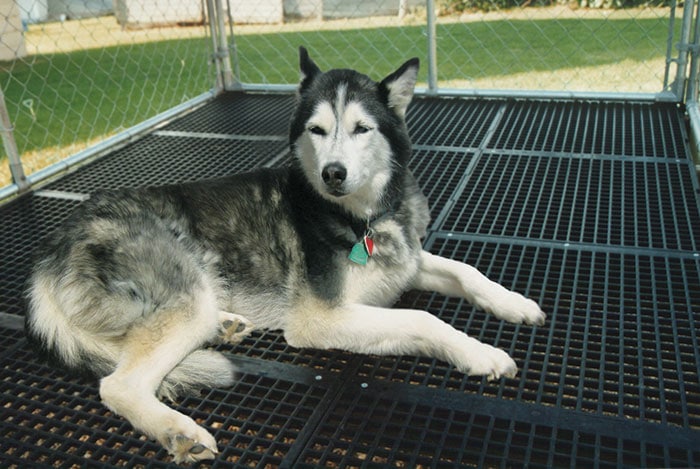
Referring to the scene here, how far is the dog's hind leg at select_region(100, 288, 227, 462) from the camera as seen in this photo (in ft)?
5.73

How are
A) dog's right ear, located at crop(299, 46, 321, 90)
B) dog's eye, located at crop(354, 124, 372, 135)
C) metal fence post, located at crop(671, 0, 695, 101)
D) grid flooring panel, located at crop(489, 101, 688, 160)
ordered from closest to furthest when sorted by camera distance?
dog's eye, located at crop(354, 124, 372, 135) → dog's right ear, located at crop(299, 46, 321, 90) → grid flooring panel, located at crop(489, 101, 688, 160) → metal fence post, located at crop(671, 0, 695, 101)

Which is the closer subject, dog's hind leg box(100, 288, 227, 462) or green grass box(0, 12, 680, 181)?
dog's hind leg box(100, 288, 227, 462)

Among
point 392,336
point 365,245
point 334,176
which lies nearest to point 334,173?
point 334,176

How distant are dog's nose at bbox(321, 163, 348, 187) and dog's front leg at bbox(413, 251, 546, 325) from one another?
0.56 metres

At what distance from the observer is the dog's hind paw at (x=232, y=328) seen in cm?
224

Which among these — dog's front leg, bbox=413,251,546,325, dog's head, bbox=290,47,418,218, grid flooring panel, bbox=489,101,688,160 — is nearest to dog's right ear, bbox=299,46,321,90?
dog's head, bbox=290,47,418,218

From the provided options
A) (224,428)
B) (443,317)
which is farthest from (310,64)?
(224,428)

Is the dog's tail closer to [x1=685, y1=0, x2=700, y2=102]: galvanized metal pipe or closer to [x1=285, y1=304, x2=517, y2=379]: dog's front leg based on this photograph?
[x1=285, y1=304, x2=517, y2=379]: dog's front leg

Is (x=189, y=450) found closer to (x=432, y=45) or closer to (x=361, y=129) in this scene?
(x=361, y=129)

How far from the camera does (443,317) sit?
2346 millimetres

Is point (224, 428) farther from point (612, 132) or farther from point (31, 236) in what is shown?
point (612, 132)

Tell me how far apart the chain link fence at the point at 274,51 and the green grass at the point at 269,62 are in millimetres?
21

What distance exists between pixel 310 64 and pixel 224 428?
4.25 feet

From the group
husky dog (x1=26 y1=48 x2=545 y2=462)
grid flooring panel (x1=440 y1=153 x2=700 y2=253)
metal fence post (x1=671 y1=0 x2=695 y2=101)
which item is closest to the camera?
husky dog (x1=26 y1=48 x2=545 y2=462)
